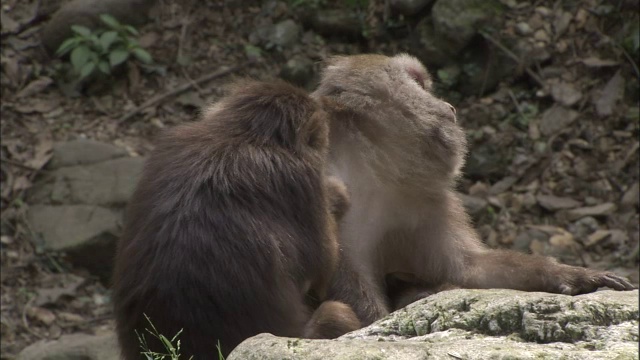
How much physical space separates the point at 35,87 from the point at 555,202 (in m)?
4.45

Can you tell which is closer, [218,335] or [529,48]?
[218,335]

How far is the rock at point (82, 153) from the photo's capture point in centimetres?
821

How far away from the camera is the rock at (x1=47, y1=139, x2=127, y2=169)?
821 centimetres

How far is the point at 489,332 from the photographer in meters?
2.96

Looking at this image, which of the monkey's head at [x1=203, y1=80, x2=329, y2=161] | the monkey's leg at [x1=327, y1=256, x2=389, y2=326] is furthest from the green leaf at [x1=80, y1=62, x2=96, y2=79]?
the monkey's leg at [x1=327, y1=256, x2=389, y2=326]

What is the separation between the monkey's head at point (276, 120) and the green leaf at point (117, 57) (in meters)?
4.71

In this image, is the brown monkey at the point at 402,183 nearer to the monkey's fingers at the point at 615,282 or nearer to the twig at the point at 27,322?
the monkey's fingers at the point at 615,282

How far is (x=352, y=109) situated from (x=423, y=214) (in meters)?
0.56

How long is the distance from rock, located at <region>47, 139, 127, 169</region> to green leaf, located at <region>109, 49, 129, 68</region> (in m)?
0.77

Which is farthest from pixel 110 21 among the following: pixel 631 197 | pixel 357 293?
pixel 357 293

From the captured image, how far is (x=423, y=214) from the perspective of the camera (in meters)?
4.59

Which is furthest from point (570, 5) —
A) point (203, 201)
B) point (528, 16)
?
point (203, 201)

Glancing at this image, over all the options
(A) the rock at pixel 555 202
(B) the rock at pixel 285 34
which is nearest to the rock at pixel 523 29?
(A) the rock at pixel 555 202

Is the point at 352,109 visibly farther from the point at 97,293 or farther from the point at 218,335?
the point at 97,293
